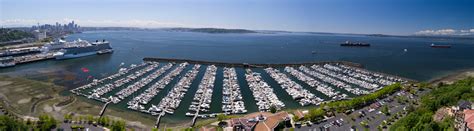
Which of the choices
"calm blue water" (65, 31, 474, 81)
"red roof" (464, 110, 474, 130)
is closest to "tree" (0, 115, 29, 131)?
"calm blue water" (65, 31, 474, 81)

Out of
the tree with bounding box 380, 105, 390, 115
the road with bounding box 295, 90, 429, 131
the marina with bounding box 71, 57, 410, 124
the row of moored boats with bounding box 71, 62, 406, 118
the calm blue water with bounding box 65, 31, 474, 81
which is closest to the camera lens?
the road with bounding box 295, 90, 429, 131

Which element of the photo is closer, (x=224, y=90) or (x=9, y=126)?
(x=9, y=126)

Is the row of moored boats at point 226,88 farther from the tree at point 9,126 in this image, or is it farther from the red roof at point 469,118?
the red roof at point 469,118

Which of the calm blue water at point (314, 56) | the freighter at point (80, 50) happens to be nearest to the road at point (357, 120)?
the calm blue water at point (314, 56)

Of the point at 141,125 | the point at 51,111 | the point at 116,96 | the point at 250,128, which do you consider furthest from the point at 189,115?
the point at 51,111

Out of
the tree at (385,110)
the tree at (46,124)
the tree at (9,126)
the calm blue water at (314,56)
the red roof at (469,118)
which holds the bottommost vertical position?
the tree at (46,124)

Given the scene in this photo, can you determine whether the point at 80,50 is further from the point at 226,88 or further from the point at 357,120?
the point at 357,120

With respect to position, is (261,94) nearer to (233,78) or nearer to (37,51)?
(233,78)

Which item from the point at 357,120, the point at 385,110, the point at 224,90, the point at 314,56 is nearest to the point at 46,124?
the point at 224,90

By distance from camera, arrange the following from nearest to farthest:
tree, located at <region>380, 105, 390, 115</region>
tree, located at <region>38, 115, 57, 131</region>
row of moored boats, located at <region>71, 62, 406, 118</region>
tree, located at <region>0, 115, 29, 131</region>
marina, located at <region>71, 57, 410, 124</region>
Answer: tree, located at <region>0, 115, 29, 131</region>, tree, located at <region>38, 115, 57, 131</region>, tree, located at <region>380, 105, 390, 115</region>, marina, located at <region>71, 57, 410, 124</region>, row of moored boats, located at <region>71, 62, 406, 118</region>

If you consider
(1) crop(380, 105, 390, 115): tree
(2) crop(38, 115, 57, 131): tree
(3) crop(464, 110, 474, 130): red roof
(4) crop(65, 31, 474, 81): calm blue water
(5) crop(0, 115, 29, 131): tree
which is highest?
(4) crop(65, 31, 474, 81): calm blue water

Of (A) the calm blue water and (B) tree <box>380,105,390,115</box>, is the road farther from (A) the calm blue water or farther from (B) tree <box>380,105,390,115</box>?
(A) the calm blue water
